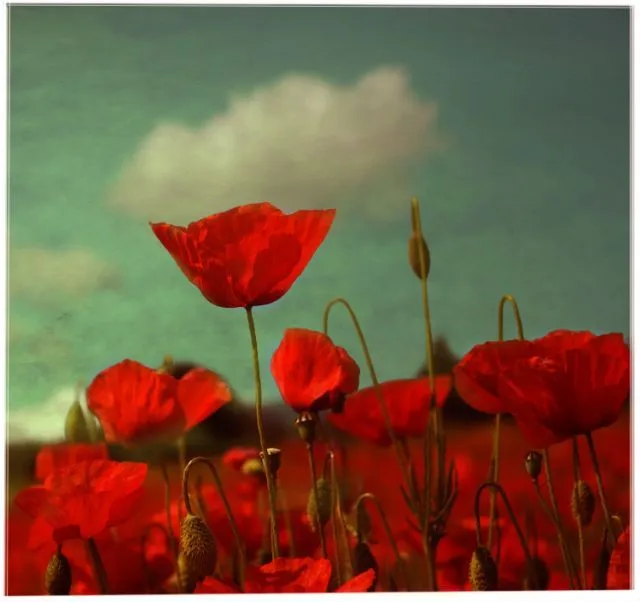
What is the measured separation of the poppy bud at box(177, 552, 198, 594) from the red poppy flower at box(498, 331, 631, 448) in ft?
1.70

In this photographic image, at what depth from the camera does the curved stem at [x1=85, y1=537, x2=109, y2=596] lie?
1.25 m

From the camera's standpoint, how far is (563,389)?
3.90 ft

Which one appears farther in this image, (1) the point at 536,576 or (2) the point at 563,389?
(1) the point at 536,576

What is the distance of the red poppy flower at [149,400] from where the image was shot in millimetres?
1235

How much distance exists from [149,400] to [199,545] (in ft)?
0.71

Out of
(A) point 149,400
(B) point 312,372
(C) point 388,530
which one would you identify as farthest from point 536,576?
(A) point 149,400

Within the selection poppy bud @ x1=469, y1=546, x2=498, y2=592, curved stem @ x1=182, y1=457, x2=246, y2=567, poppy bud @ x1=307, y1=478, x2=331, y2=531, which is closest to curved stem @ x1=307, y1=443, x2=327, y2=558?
poppy bud @ x1=307, y1=478, x2=331, y2=531

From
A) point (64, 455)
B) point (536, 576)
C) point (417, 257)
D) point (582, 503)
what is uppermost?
point (417, 257)

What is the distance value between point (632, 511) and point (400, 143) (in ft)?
2.17

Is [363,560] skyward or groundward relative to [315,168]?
groundward

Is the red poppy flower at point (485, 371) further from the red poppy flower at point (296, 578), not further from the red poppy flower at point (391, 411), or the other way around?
the red poppy flower at point (296, 578)

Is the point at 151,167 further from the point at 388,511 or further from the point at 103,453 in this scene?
the point at 388,511

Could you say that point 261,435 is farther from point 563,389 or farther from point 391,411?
point 563,389

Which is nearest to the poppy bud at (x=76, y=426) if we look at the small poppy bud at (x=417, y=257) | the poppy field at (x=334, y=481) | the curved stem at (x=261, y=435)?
the poppy field at (x=334, y=481)
